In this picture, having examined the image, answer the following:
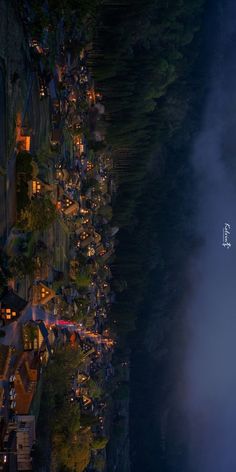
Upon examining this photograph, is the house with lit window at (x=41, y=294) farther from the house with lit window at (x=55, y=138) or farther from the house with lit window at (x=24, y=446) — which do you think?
the house with lit window at (x=55, y=138)

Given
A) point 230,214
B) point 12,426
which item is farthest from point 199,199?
point 12,426

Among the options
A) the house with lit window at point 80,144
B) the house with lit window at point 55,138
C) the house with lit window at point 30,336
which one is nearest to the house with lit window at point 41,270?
the house with lit window at point 30,336

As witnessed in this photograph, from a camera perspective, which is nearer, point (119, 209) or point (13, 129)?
point (13, 129)

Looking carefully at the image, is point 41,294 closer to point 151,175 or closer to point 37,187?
point 37,187

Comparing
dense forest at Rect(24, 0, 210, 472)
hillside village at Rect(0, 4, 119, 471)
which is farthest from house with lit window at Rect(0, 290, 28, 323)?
dense forest at Rect(24, 0, 210, 472)

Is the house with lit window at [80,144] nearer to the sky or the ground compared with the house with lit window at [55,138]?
nearer to the sky

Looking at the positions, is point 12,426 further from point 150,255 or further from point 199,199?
point 199,199

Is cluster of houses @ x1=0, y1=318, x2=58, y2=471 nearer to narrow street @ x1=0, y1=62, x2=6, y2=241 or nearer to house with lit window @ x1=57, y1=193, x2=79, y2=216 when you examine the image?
narrow street @ x1=0, y1=62, x2=6, y2=241
